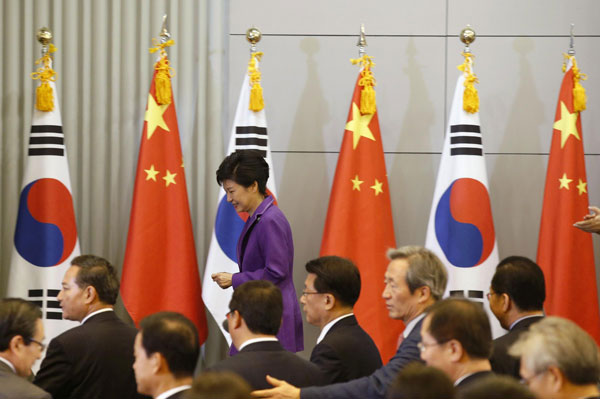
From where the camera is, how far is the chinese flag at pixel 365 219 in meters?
5.30

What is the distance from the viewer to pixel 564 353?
2.17m

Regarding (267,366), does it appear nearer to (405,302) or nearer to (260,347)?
(260,347)

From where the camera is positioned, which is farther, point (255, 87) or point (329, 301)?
point (255, 87)

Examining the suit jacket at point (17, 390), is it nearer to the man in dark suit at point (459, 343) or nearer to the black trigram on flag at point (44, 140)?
the man in dark suit at point (459, 343)

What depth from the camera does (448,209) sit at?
211 inches

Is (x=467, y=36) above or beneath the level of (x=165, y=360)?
above

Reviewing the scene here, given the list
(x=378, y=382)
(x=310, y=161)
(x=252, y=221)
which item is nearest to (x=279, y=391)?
(x=378, y=382)

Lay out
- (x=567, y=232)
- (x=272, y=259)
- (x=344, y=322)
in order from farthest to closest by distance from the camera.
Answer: (x=567, y=232) → (x=272, y=259) → (x=344, y=322)

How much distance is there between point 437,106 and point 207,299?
2.05 meters

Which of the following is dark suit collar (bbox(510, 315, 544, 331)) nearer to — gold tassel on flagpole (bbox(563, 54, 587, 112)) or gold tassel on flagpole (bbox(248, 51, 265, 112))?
gold tassel on flagpole (bbox(563, 54, 587, 112))

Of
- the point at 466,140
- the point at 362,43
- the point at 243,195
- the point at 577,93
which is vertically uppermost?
the point at 362,43

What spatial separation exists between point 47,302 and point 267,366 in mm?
2729

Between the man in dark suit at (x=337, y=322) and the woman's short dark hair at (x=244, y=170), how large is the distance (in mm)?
868

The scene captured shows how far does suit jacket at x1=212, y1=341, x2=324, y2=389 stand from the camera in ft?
9.27
